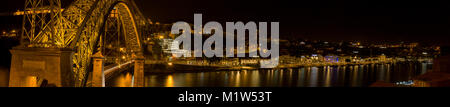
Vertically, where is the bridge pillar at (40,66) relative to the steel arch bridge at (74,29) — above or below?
below

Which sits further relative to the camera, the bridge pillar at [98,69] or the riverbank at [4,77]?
the riverbank at [4,77]

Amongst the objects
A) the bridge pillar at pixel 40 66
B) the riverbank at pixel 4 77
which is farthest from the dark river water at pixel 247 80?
the bridge pillar at pixel 40 66

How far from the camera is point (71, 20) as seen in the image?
17.3 ft

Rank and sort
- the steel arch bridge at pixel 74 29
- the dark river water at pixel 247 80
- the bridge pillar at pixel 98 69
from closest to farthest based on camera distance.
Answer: the steel arch bridge at pixel 74 29, the bridge pillar at pixel 98 69, the dark river water at pixel 247 80

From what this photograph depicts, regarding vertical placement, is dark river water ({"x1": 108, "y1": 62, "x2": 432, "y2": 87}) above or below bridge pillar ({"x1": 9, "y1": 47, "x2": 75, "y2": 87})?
below

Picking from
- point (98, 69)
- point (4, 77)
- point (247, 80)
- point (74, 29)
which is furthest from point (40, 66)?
point (247, 80)

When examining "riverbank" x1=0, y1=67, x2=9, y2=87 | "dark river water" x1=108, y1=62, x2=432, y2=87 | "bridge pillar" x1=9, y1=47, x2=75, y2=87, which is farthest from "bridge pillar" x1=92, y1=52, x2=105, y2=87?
"dark river water" x1=108, y1=62, x2=432, y2=87

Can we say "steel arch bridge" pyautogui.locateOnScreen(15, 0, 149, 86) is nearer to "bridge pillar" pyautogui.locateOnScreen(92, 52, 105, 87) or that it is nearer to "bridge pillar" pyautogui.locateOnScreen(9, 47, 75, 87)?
"bridge pillar" pyautogui.locateOnScreen(9, 47, 75, 87)

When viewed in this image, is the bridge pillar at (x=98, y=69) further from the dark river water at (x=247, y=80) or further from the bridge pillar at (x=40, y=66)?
the dark river water at (x=247, y=80)

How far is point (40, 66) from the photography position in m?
4.12

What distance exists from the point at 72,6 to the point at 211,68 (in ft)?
90.4

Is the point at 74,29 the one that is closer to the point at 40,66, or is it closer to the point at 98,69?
the point at 40,66

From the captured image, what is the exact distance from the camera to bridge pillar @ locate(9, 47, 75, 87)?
4.11 metres

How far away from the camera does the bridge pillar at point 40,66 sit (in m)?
4.11
